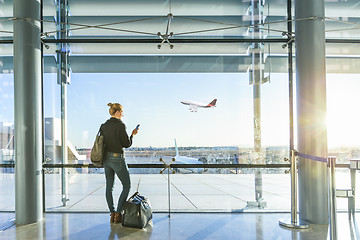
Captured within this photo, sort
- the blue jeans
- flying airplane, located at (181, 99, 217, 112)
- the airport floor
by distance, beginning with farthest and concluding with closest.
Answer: flying airplane, located at (181, 99, 217, 112) → the blue jeans → the airport floor

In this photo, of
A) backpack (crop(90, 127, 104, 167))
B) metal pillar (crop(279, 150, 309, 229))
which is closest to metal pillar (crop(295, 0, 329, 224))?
metal pillar (crop(279, 150, 309, 229))

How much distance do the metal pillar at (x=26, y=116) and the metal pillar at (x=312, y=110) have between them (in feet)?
13.2

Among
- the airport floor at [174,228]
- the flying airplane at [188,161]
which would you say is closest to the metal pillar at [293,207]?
the airport floor at [174,228]

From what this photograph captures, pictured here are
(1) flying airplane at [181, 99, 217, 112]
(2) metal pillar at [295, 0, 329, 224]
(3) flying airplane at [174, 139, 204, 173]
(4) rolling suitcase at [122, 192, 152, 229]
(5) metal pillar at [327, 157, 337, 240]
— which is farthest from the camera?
(1) flying airplane at [181, 99, 217, 112]

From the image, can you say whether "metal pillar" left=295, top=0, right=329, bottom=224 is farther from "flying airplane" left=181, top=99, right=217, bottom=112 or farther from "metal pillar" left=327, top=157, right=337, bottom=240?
"metal pillar" left=327, top=157, right=337, bottom=240

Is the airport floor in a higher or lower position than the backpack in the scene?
lower

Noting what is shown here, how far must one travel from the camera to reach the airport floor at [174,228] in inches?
181

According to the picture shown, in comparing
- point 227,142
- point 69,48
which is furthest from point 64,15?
point 227,142

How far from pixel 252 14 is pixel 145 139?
9.46ft

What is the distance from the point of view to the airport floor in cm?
459

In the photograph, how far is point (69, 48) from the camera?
6277 millimetres

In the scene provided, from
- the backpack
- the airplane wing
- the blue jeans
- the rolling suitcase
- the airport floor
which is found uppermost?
the airplane wing

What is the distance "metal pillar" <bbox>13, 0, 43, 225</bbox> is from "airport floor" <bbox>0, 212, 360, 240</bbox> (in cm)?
32

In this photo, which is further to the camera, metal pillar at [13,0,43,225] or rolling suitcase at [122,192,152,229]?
metal pillar at [13,0,43,225]
